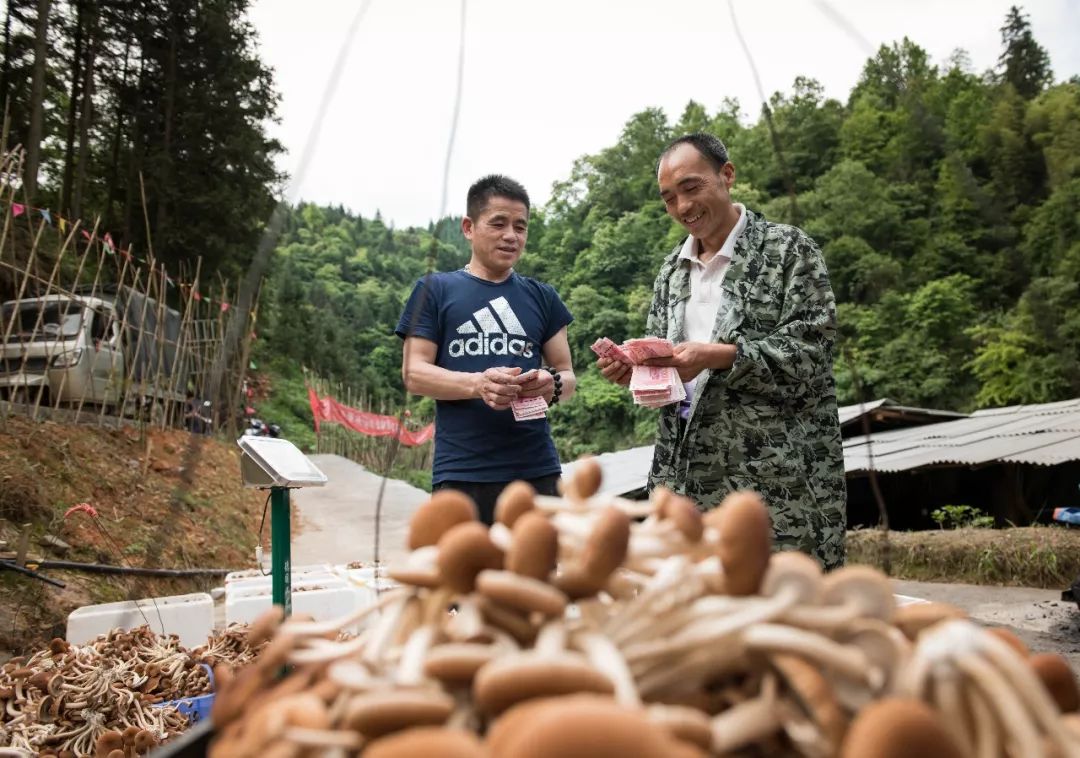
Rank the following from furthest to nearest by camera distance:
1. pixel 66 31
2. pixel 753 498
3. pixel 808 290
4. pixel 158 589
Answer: pixel 66 31, pixel 158 589, pixel 808 290, pixel 753 498

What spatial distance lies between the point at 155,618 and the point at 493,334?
1505mm

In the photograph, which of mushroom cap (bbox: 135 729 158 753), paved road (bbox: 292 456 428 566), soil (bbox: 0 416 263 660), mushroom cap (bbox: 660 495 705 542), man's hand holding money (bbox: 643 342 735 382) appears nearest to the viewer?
mushroom cap (bbox: 660 495 705 542)

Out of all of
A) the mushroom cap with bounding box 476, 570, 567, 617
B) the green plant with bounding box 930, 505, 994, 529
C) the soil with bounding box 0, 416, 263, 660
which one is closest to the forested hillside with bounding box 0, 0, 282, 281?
the soil with bounding box 0, 416, 263, 660

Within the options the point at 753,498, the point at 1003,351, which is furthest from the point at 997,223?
the point at 1003,351

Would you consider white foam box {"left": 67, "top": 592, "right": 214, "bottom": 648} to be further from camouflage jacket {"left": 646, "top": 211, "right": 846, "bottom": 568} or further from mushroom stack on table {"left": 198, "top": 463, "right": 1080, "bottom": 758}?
mushroom stack on table {"left": 198, "top": 463, "right": 1080, "bottom": 758}

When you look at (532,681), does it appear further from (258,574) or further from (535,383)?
(258,574)

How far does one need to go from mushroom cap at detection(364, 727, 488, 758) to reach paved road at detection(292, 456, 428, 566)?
212 inches

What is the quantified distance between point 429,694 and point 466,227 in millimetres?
2145

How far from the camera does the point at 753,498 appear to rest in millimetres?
542

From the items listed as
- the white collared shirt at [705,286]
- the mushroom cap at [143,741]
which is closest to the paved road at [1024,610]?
the white collared shirt at [705,286]

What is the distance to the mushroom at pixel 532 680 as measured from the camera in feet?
1.36

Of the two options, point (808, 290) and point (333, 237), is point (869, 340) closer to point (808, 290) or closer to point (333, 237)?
point (333, 237)

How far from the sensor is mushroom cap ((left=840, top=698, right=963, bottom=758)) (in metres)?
0.39

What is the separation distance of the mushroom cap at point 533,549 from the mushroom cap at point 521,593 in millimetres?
22
